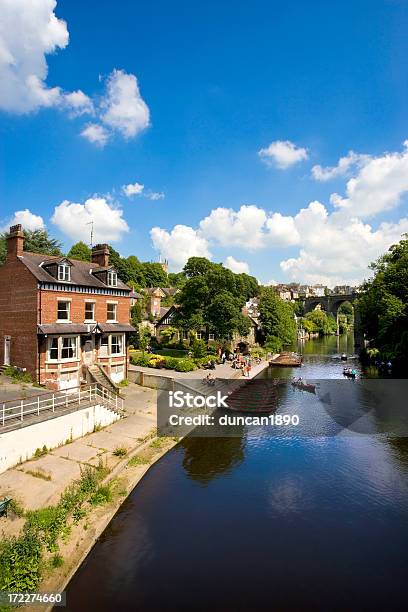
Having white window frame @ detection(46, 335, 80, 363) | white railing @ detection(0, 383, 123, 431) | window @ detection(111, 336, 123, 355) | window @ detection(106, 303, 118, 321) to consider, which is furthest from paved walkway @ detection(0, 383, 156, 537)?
window @ detection(106, 303, 118, 321)

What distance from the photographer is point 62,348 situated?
93.1ft

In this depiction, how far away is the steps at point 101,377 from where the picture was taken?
2891 centimetres

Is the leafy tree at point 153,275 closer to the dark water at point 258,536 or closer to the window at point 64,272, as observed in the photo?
the window at point 64,272

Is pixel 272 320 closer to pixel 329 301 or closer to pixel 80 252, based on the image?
pixel 80 252

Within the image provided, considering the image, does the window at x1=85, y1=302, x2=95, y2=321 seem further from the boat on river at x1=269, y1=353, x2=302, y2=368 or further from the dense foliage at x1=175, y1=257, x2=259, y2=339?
the boat on river at x1=269, y1=353, x2=302, y2=368

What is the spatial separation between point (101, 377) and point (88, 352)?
2.37 meters

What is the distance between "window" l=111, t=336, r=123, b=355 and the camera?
32706mm

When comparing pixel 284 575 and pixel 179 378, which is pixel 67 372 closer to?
Result: pixel 179 378

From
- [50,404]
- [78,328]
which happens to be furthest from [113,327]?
[50,404]

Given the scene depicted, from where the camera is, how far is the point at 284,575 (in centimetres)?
1188

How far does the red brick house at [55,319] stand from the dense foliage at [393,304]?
113 ft

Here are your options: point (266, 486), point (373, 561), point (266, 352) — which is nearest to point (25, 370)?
point (266, 486)

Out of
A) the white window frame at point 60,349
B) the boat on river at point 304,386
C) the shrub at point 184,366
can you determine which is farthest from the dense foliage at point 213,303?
the white window frame at point 60,349

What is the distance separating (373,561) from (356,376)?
37.4 meters
